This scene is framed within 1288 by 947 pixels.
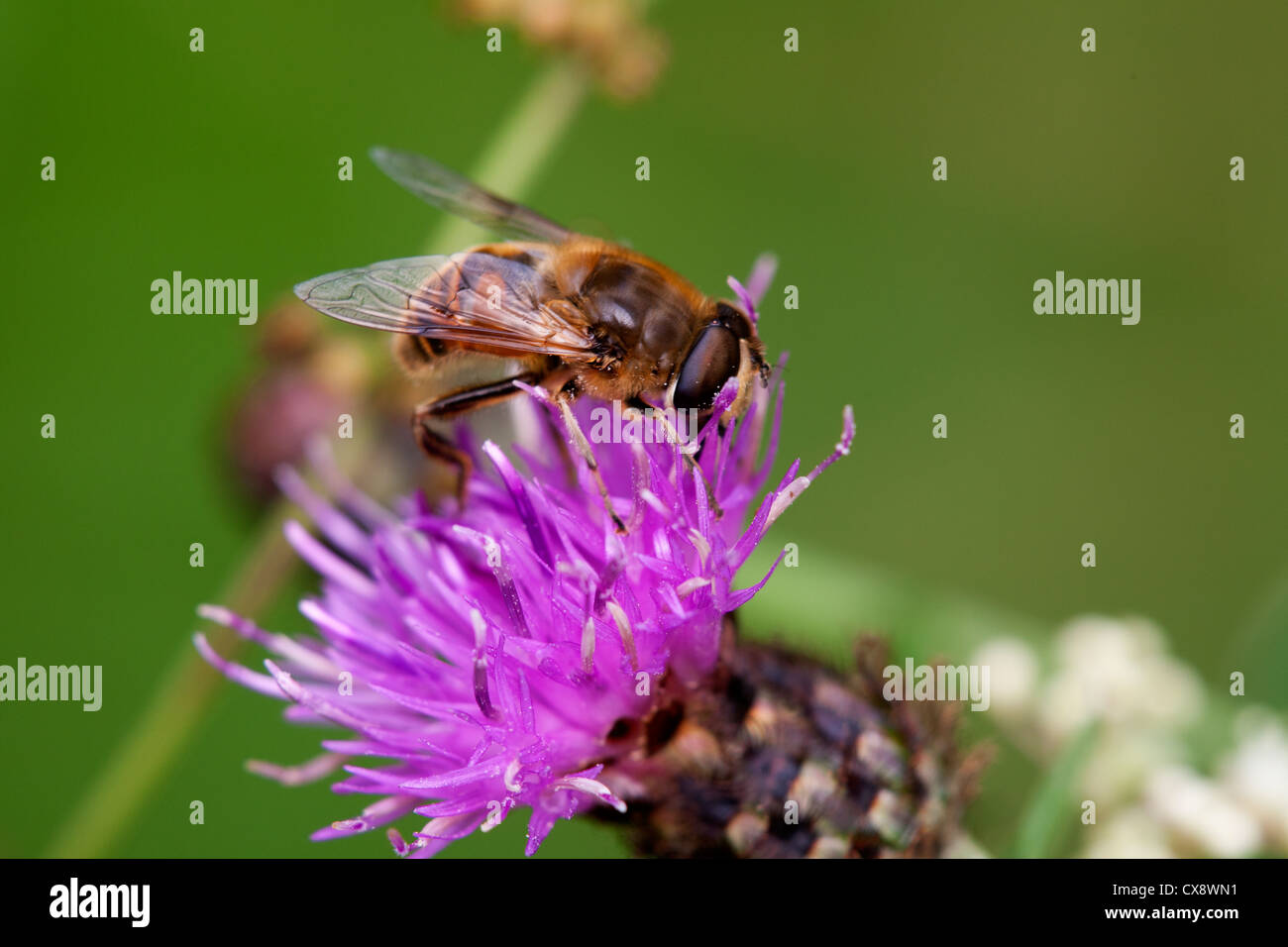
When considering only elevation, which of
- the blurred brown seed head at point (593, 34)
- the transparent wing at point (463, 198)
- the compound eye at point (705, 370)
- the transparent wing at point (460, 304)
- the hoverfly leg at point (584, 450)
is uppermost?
the blurred brown seed head at point (593, 34)

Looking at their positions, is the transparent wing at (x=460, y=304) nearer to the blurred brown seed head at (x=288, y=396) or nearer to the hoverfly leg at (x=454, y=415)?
the hoverfly leg at (x=454, y=415)

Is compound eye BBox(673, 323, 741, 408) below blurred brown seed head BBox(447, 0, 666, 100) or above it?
below

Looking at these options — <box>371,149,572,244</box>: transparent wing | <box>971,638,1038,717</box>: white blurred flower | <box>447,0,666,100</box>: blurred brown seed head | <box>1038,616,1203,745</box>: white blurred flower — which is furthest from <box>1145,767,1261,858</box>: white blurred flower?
<box>447,0,666,100</box>: blurred brown seed head

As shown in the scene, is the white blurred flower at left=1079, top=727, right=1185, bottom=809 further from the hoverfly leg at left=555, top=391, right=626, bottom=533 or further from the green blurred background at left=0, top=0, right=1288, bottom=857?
the green blurred background at left=0, top=0, right=1288, bottom=857

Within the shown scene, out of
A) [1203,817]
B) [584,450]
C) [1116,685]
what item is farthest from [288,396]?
[1203,817]

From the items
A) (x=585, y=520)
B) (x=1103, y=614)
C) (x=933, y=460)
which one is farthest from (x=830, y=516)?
(x=585, y=520)

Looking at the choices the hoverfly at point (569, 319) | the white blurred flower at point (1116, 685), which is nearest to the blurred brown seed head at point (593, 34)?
the hoverfly at point (569, 319)
